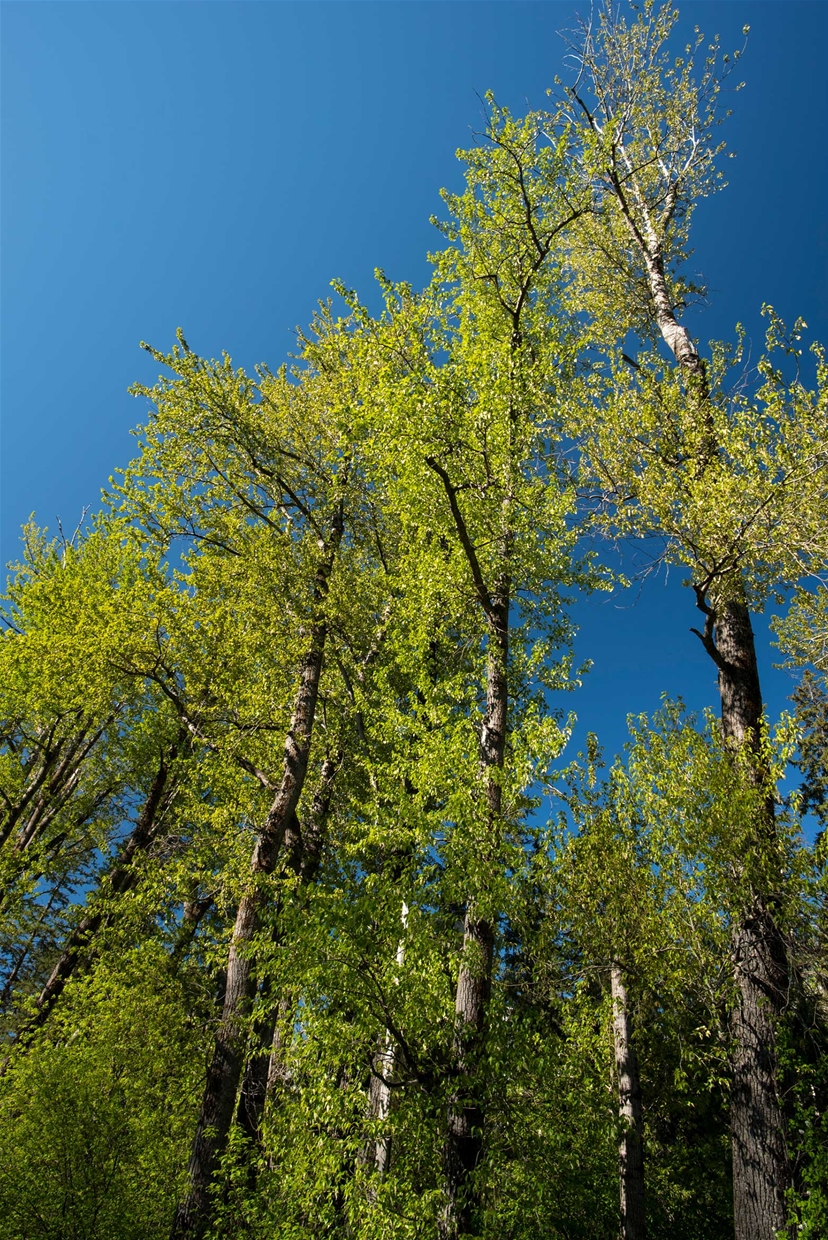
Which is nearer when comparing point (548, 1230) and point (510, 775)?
point (548, 1230)

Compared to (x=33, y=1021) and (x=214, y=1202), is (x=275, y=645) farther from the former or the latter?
(x=33, y=1021)

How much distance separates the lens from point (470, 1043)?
231 inches

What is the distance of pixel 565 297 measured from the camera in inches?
499

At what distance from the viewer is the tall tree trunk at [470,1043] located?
17.4 feet

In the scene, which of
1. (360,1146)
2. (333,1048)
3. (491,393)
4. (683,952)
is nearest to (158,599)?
(491,393)

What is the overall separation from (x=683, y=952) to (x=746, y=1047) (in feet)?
3.96

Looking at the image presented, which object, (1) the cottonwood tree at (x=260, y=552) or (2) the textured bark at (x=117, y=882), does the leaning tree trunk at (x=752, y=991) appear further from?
(2) the textured bark at (x=117, y=882)

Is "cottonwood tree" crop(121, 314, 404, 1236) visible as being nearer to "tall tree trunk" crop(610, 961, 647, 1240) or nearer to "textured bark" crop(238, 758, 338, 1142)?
"textured bark" crop(238, 758, 338, 1142)

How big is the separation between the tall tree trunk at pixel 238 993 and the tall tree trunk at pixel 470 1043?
2.14m

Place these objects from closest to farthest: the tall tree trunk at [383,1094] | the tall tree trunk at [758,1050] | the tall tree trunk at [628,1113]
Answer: the tall tree trunk at [758,1050] < the tall tree trunk at [383,1094] < the tall tree trunk at [628,1113]

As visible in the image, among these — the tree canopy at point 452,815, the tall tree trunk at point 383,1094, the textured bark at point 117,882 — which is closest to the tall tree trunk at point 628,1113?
the tree canopy at point 452,815

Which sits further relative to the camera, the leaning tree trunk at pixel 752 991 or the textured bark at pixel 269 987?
the textured bark at pixel 269 987

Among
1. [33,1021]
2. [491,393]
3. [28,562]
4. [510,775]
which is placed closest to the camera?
[510,775]

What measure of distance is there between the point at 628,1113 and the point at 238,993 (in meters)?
5.89
